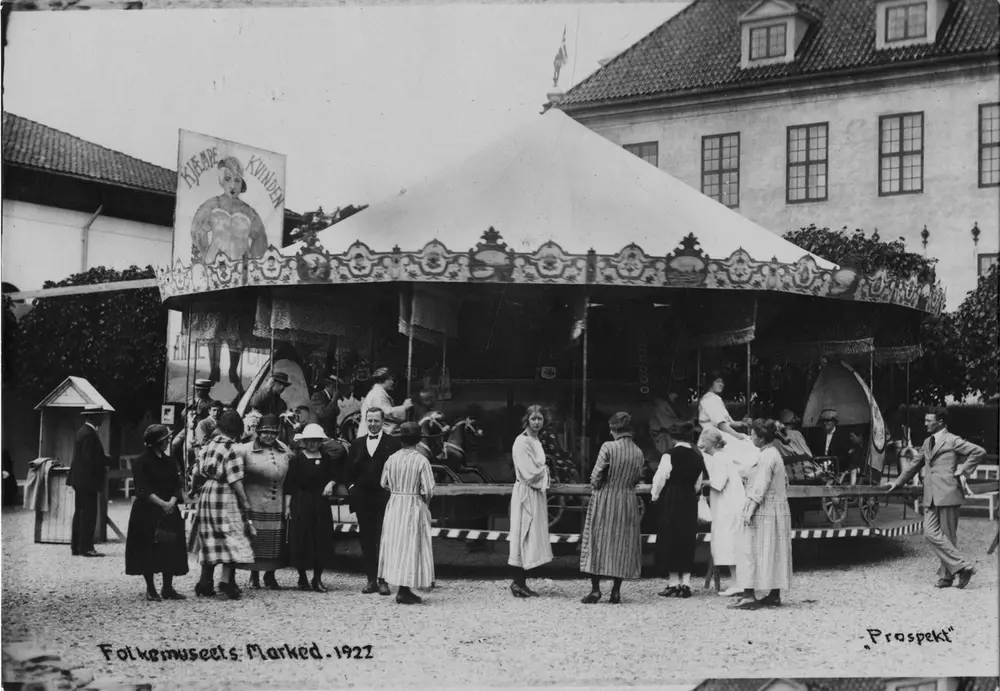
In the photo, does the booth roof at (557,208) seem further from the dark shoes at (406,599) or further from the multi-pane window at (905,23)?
the dark shoes at (406,599)

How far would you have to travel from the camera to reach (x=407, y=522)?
34.9ft

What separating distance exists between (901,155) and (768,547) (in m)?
6.08

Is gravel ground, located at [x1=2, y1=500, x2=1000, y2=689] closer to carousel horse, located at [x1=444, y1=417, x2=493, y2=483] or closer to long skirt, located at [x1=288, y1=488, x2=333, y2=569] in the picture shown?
long skirt, located at [x1=288, y1=488, x2=333, y2=569]

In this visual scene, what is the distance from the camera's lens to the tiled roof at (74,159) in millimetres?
10844

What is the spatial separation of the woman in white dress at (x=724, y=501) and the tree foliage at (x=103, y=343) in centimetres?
644

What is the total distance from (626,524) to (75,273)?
6.54 m

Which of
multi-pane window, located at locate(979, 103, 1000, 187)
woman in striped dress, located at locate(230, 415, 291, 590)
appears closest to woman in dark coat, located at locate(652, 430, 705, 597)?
woman in striped dress, located at locate(230, 415, 291, 590)

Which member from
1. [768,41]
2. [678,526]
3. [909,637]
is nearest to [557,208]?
[768,41]

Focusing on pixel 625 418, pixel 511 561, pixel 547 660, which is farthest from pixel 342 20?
pixel 547 660

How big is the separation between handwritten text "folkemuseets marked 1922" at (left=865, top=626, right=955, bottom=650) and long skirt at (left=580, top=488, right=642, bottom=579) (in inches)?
81.7

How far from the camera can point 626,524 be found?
10898 millimetres

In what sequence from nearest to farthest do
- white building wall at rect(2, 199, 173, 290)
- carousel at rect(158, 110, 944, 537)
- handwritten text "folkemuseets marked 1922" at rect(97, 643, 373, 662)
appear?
handwritten text "folkemuseets marked 1922" at rect(97, 643, 373, 662) → white building wall at rect(2, 199, 173, 290) → carousel at rect(158, 110, 944, 537)

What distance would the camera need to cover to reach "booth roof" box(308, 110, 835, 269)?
44.7ft

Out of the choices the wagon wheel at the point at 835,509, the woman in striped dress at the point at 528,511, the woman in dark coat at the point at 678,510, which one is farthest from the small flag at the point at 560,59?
the wagon wheel at the point at 835,509
